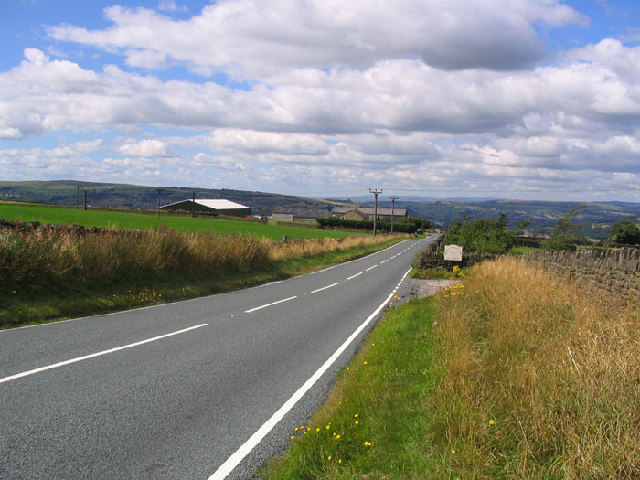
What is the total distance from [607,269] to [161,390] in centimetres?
939

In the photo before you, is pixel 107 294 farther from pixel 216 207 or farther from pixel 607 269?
pixel 216 207

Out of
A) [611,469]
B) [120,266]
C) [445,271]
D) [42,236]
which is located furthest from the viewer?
[445,271]

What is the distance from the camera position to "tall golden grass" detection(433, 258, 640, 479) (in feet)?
13.8

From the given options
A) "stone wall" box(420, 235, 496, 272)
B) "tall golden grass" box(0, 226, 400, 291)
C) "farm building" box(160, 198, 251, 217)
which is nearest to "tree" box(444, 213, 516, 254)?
"stone wall" box(420, 235, 496, 272)

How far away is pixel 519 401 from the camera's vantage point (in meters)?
5.21

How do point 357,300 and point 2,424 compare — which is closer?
point 2,424

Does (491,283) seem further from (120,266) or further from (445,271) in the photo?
(445,271)

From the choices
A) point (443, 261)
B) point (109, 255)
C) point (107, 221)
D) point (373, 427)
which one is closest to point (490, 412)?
point (373, 427)

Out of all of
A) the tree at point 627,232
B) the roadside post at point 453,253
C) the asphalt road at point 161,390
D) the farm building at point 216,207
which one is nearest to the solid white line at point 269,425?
the asphalt road at point 161,390

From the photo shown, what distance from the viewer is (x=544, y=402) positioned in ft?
16.8

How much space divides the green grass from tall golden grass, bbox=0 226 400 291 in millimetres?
8734

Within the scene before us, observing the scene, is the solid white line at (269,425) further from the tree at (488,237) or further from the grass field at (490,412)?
the tree at (488,237)

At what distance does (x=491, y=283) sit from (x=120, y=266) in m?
10.6

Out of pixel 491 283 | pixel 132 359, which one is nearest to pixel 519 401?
pixel 132 359
